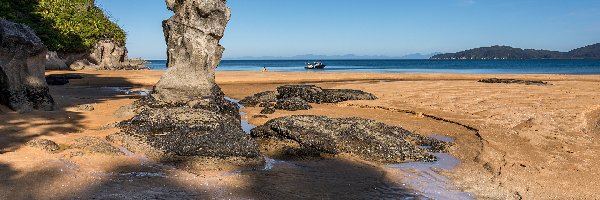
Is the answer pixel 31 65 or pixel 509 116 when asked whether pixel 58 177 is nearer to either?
pixel 31 65

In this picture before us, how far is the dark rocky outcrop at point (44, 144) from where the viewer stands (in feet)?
20.5

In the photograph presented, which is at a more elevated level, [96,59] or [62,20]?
[62,20]

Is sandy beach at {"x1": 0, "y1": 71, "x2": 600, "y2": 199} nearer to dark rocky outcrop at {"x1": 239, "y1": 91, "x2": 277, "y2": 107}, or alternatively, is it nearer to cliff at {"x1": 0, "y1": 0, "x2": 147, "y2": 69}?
dark rocky outcrop at {"x1": 239, "y1": 91, "x2": 277, "y2": 107}

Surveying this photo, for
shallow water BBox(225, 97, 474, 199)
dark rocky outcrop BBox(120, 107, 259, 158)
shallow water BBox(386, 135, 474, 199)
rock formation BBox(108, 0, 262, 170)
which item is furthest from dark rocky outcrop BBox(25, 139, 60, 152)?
shallow water BBox(386, 135, 474, 199)

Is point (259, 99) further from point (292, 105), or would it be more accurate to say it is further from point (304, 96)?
point (292, 105)

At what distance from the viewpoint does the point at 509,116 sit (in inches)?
452

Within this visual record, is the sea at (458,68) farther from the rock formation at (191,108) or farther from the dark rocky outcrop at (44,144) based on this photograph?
the dark rocky outcrop at (44,144)

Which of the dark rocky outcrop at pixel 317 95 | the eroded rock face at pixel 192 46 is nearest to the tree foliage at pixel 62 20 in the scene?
the dark rocky outcrop at pixel 317 95

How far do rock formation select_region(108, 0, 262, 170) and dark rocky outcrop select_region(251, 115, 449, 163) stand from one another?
76cm

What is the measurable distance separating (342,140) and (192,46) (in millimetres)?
5334

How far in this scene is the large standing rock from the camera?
8.98m

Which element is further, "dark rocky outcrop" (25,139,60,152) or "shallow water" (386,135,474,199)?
"dark rocky outcrop" (25,139,60,152)

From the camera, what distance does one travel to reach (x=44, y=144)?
634 centimetres

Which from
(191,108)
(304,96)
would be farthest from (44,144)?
(304,96)
